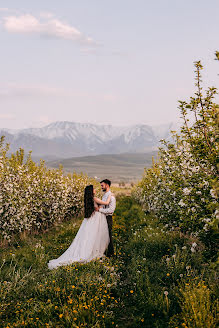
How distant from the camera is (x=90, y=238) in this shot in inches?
379

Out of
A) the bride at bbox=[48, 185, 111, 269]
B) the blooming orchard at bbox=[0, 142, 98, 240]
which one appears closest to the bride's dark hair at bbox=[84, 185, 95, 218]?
the bride at bbox=[48, 185, 111, 269]

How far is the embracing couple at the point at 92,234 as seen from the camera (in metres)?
9.42

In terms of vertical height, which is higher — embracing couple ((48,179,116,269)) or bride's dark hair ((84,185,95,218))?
bride's dark hair ((84,185,95,218))

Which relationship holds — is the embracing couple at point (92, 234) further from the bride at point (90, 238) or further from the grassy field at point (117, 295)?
the grassy field at point (117, 295)

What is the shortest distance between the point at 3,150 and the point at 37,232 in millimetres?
4545

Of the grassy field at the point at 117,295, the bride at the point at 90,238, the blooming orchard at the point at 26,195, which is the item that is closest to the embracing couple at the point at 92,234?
the bride at the point at 90,238

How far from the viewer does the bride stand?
939cm


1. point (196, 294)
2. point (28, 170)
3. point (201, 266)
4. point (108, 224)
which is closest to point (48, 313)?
point (196, 294)

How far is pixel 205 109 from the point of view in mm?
6125

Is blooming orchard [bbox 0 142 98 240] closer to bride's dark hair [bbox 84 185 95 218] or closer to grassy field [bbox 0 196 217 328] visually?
grassy field [bbox 0 196 217 328]

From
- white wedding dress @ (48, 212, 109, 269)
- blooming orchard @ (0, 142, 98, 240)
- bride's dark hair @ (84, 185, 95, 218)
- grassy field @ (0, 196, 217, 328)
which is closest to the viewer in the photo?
grassy field @ (0, 196, 217, 328)

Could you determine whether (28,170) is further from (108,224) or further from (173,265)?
(173,265)

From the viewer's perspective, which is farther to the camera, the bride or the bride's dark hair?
the bride's dark hair

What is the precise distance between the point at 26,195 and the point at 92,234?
15.3 ft
